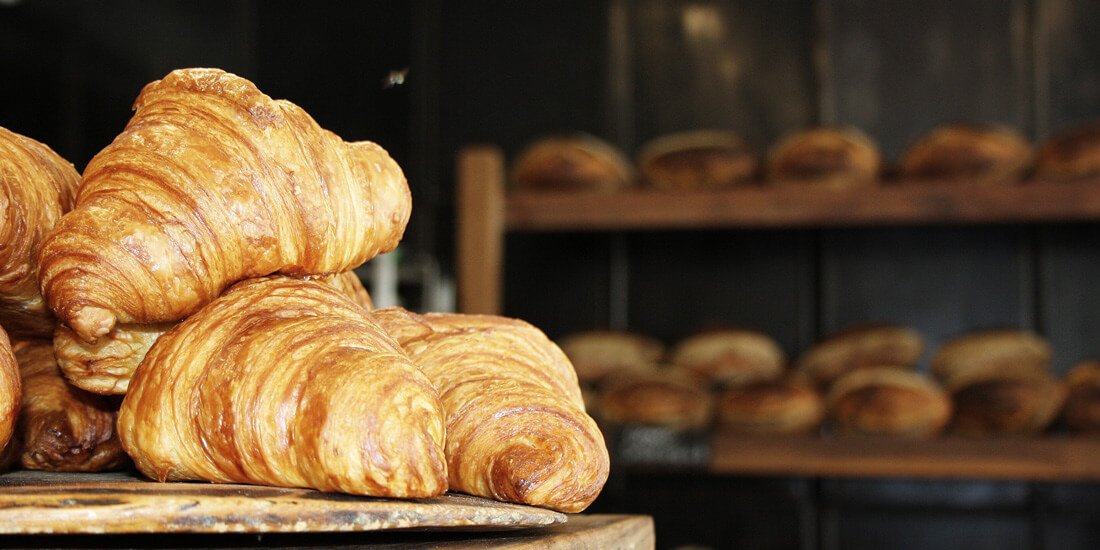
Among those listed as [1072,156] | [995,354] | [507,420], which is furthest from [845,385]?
[507,420]

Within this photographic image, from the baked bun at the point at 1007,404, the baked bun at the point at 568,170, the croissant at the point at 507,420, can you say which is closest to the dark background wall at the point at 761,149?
the baked bun at the point at 568,170

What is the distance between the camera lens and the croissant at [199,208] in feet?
1.53

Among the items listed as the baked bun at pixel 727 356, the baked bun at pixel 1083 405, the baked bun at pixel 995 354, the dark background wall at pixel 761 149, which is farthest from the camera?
the dark background wall at pixel 761 149

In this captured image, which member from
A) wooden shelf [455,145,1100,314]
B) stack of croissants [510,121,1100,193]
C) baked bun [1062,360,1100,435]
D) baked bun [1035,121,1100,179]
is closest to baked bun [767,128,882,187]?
stack of croissants [510,121,1100,193]

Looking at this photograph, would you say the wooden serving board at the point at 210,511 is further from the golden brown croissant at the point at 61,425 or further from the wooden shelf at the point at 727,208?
the wooden shelf at the point at 727,208

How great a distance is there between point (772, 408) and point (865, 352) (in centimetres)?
36

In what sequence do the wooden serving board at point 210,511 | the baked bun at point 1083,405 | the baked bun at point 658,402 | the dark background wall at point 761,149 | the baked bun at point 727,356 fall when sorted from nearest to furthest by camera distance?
1. the wooden serving board at point 210,511
2. the baked bun at point 1083,405
3. the baked bun at point 658,402
4. the baked bun at point 727,356
5. the dark background wall at point 761,149

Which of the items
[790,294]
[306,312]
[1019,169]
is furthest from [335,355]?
[790,294]

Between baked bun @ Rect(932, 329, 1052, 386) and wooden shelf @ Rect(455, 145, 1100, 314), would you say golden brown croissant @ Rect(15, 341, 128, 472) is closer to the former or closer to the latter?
wooden shelf @ Rect(455, 145, 1100, 314)

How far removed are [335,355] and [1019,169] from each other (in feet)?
6.87

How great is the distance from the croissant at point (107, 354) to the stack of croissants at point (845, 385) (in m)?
1.55

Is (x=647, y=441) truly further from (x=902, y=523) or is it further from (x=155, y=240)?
(x=155, y=240)

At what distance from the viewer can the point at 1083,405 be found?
2.03 m

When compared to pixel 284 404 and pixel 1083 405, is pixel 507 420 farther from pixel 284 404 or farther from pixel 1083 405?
pixel 1083 405
